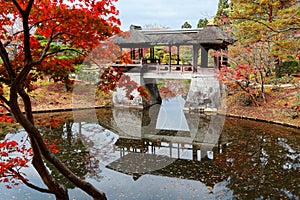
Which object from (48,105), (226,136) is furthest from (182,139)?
(48,105)

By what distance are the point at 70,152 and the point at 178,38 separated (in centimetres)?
704

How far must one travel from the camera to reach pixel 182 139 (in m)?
8.68

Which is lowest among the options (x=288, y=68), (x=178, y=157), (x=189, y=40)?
(x=178, y=157)

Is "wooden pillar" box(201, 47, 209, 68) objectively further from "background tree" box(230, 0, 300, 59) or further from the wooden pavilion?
"background tree" box(230, 0, 300, 59)

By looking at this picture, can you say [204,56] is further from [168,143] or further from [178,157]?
[178,157]

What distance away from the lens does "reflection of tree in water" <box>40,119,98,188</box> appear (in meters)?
6.14

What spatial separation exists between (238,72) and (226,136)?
3927 millimetres

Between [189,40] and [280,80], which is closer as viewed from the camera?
[189,40]

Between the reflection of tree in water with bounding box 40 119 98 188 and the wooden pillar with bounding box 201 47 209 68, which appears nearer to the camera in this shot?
the reflection of tree in water with bounding box 40 119 98 188

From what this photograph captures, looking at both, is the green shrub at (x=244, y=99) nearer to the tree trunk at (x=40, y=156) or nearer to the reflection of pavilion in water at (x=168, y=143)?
the reflection of pavilion in water at (x=168, y=143)

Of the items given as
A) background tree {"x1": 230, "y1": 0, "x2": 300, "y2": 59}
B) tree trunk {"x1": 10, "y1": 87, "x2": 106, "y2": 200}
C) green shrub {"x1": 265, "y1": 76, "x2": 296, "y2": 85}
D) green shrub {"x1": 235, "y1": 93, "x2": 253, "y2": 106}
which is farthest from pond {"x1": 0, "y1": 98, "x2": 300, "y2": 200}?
green shrub {"x1": 265, "y1": 76, "x2": 296, "y2": 85}

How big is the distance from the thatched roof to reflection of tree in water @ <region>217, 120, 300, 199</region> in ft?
12.8

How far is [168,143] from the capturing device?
329 inches

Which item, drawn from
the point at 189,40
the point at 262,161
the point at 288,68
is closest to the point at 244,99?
the point at 288,68
